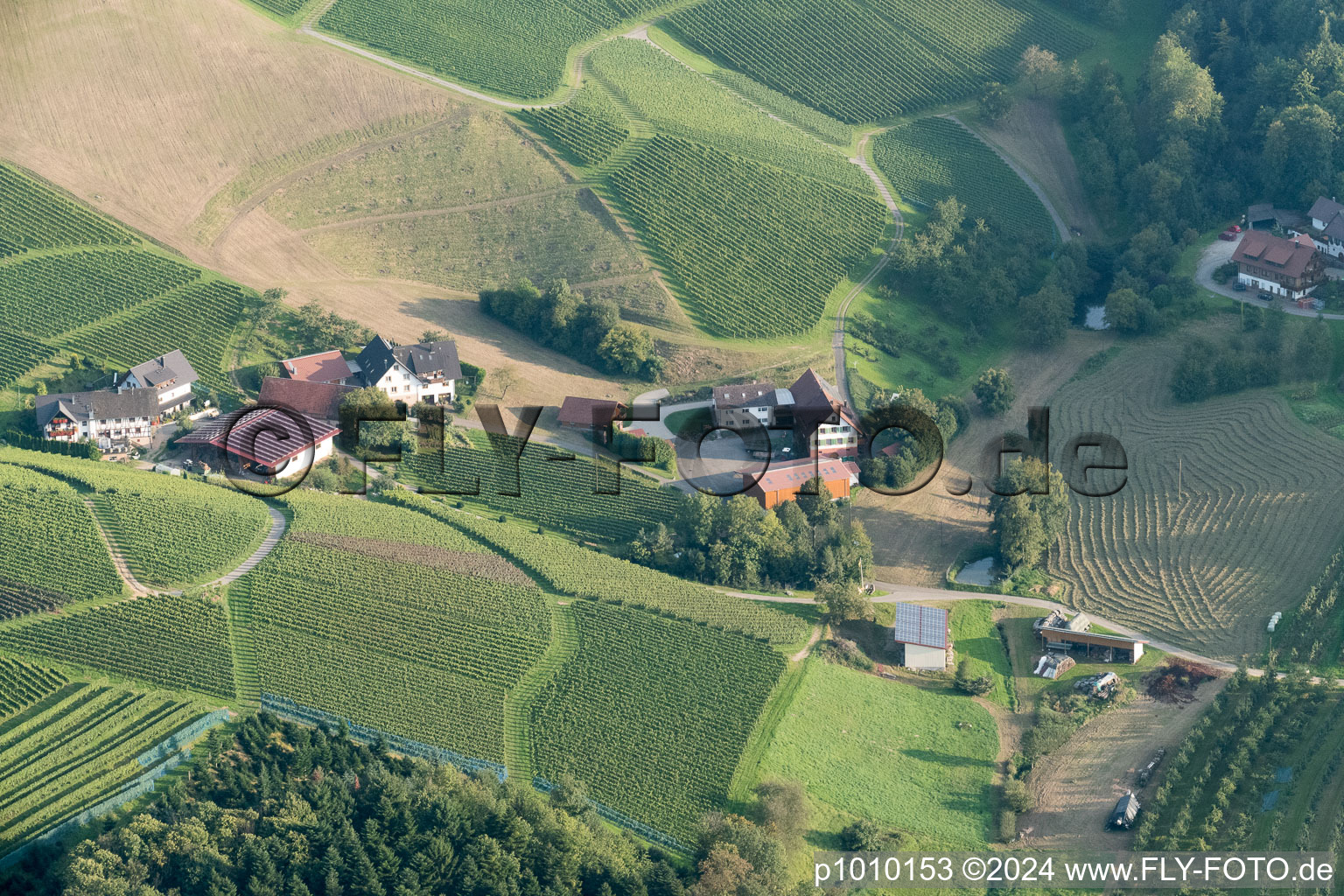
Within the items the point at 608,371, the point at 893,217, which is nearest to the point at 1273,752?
the point at 608,371

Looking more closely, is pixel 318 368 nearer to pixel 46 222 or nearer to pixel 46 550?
pixel 46 550

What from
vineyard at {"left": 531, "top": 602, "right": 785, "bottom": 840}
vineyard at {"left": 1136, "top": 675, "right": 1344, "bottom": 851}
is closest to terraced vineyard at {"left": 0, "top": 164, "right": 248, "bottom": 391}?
vineyard at {"left": 531, "top": 602, "right": 785, "bottom": 840}

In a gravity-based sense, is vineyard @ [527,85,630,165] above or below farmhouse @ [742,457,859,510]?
above

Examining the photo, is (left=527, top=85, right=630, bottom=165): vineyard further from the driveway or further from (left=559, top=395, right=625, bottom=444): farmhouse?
the driveway

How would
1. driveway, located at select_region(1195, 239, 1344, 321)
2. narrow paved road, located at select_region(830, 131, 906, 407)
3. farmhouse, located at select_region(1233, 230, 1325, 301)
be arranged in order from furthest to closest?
farmhouse, located at select_region(1233, 230, 1325, 301)
driveway, located at select_region(1195, 239, 1344, 321)
narrow paved road, located at select_region(830, 131, 906, 407)

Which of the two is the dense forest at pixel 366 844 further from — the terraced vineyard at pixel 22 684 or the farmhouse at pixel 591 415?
the farmhouse at pixel 591 415

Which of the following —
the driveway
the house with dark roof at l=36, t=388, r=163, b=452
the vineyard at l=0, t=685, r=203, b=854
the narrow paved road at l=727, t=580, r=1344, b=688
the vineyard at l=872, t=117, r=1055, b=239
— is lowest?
the vineyard at l=0, t=685, r=203, b=854

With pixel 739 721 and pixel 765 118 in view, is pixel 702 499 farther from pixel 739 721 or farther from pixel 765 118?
pixel 765 118

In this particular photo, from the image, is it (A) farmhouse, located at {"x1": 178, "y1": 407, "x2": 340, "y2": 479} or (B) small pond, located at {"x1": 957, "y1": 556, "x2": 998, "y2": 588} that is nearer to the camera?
(B) small pond, located at {"x1": 957, "y1": 556, "x2": 998, "y2": 588}
